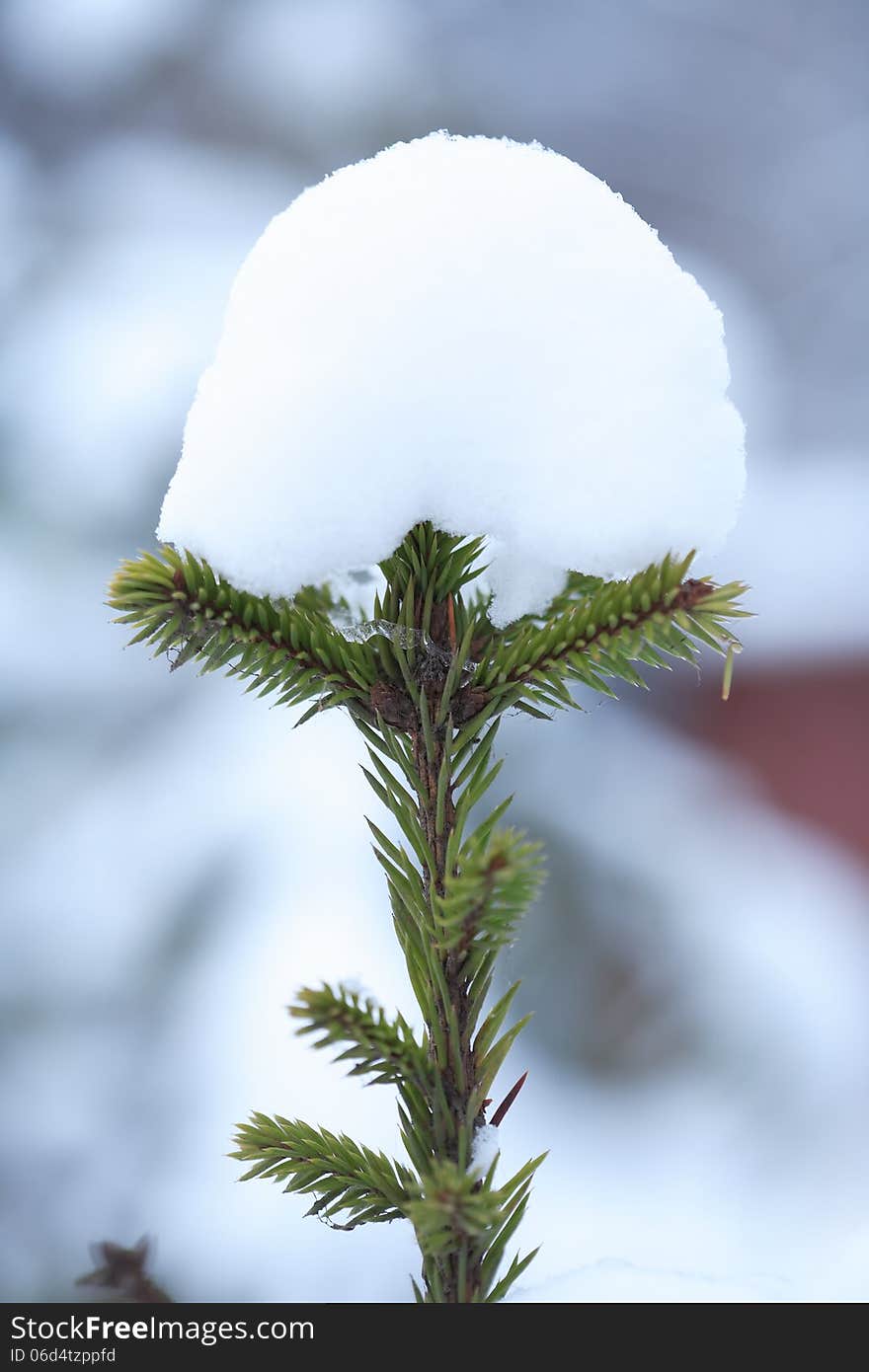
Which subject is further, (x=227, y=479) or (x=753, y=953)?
(x=753, y=953)

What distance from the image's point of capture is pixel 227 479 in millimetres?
370

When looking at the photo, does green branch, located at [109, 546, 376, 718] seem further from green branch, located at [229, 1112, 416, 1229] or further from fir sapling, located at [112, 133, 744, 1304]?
green branch, located at [229, 1112, 416, 1229]

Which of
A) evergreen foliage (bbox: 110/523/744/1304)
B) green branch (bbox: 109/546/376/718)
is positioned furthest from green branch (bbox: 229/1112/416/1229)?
green branch (bbox: 109/546/376/718)

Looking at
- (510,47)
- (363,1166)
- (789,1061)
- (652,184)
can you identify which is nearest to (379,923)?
(789,1061)

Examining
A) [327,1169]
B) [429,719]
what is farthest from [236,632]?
[327,1169]

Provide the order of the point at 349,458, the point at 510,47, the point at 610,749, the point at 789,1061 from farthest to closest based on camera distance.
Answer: the point at 510,47 → the point at 610,749 → the point at 789,1061 → the point at 349,458

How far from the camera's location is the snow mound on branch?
35 centimetres

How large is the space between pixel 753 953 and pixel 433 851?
3.01 feet

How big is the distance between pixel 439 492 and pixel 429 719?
0.10m

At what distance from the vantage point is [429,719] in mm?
403

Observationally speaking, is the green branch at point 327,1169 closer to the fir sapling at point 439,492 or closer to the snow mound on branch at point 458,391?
the fir sapling at point 439,492

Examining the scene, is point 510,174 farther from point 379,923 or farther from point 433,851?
point 379,923

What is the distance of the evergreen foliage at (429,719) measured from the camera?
36 centimetres

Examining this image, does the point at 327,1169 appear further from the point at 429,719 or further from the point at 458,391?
the point at 458,391
